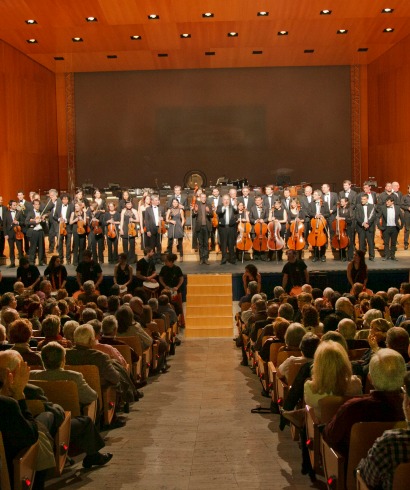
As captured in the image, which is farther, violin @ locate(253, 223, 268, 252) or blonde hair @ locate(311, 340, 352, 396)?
violin @ locate(253, 223, 268, 252)

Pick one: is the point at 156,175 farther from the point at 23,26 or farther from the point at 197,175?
the point at 23,26

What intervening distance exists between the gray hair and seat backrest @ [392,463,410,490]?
31.7 inches

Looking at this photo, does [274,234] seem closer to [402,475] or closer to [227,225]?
[227,225]

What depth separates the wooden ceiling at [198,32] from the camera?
14.9 m

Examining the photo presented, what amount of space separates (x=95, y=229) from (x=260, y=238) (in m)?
2.96

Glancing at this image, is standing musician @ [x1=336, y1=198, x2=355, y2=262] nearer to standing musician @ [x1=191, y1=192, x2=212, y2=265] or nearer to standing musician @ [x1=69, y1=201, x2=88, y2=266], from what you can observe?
standing musician @ [x1=191, y1=192, x2=212, y2=265]

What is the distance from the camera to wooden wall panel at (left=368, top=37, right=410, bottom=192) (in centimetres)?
1845

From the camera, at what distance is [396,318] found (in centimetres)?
757

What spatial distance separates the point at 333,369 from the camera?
4457mm

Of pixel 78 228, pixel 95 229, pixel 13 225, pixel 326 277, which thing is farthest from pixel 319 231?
pixel 13 225

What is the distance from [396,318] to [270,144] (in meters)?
15.0

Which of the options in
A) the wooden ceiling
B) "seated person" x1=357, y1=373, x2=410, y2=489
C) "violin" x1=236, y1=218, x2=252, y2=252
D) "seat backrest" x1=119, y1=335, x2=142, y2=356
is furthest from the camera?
the wooden ceiling

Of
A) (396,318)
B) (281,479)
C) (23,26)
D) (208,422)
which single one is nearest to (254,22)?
(23,26)

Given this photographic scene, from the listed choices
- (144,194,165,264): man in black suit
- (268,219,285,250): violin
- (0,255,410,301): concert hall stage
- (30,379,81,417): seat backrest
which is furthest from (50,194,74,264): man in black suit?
A: (30,379,81,417): seat backrest
